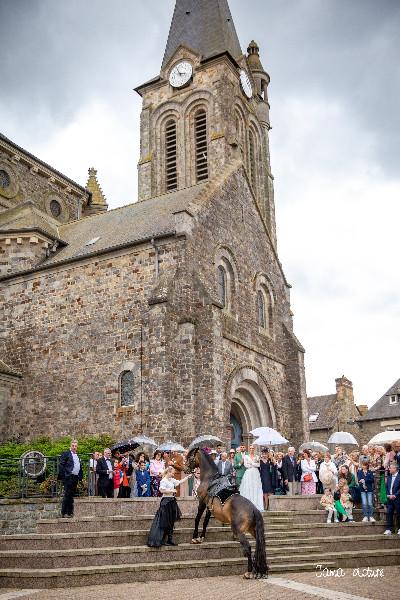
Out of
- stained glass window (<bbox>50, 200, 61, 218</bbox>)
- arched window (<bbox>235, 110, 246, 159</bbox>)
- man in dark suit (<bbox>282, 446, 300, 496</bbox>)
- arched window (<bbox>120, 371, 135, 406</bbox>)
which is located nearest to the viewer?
man in dark suit (<bbox>282, 446, 300, 496</bbox>)

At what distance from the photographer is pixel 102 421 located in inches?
851

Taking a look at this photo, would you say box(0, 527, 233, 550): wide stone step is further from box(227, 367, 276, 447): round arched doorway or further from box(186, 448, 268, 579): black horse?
box(227, 367, 276, 447): round arched doorway

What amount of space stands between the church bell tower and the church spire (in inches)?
2.5

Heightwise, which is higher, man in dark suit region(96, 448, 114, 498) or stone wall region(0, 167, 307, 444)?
stone wall region(0, 167, 307, 444)

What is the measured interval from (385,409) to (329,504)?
26184 mm

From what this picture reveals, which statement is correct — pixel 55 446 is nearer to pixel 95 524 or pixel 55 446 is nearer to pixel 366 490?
pixel 95 524

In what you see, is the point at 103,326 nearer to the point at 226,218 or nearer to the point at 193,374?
the point at 193,374

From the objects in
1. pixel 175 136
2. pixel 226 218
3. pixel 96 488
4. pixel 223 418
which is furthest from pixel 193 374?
pixel 175 136

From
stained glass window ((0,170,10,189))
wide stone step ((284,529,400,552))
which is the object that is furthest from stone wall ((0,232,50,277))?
wide stone step ((284,529,400,552))

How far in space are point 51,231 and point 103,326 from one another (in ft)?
25.5

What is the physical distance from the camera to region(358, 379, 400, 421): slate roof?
1565 inches

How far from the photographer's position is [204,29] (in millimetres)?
41188

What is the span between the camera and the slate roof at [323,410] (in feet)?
141

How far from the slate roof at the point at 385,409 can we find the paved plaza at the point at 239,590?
29.5 meters
